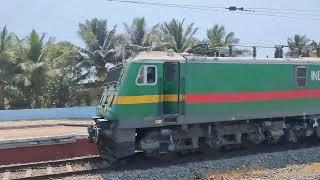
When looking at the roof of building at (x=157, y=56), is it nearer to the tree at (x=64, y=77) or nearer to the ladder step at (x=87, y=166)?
the ladder step at (x=87, y=166)

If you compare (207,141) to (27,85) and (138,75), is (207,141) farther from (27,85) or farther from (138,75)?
(27,85)

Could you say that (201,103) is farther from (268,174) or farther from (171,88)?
(268,174)

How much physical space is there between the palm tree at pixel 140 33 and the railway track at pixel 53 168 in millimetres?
23630

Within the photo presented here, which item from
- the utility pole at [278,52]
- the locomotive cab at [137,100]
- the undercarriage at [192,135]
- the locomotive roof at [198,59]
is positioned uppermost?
the utility pole at [278,52]

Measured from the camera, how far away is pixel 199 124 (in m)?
15.2

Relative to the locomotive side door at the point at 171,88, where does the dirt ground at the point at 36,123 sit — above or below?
below

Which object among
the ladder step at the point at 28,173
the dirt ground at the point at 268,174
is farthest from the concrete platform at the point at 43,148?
the dirt ground at the point at 268,174

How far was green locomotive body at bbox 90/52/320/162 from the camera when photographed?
13.8 m

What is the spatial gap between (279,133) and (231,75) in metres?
3.04

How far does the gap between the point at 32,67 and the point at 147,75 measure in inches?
848

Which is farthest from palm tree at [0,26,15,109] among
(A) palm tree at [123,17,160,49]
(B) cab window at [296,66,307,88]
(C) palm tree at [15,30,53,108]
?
(B) cab window at [296,66,307,88]

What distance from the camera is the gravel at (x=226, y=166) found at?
12836 millimetres

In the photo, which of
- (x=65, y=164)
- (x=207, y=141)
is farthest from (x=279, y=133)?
(x=65, y=164)

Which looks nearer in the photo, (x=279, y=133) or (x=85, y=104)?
(x=279, y=133)
